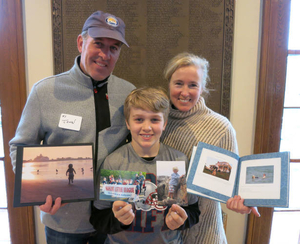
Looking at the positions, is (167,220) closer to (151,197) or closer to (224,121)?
(151,197)

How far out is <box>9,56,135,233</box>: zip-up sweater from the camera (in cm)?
125

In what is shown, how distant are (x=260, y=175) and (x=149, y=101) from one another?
695mm

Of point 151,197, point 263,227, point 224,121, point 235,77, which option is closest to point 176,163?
point 151,197

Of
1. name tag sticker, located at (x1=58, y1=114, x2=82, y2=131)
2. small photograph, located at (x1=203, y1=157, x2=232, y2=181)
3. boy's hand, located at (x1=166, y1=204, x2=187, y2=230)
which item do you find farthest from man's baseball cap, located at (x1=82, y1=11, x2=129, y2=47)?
boy's hand, located at (x1=166, y1=204, x2=187, y2=230)

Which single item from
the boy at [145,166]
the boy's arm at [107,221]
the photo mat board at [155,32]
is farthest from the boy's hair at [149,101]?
the photo mat board at [155,32]

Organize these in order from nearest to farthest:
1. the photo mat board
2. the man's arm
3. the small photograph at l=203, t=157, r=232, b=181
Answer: the small photograph at l=203, t=157, r=232, b=181
the man's arm
the photo mat board

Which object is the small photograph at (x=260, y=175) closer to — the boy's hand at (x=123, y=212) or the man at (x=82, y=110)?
the boy's hand at (x=123, y=212)

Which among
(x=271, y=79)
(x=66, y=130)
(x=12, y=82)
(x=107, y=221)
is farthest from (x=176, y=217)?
(x=12, y=82)

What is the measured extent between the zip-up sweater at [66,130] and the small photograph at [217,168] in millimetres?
583

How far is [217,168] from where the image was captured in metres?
1.12

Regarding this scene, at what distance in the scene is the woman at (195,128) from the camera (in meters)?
1.29

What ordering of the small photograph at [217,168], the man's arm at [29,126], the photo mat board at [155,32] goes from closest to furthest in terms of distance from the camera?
the small photograph at [217,168] → the man's arm at [29,126] → the photo mat board at [155,32]

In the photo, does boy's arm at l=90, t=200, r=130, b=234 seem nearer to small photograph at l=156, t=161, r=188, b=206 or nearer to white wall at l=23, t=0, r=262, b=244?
small photograph at l=156, t=161, r=188, b=206

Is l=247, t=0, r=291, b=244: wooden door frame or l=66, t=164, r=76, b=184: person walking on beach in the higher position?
l=247, t=0, r=291, b=244: wooden door frame
